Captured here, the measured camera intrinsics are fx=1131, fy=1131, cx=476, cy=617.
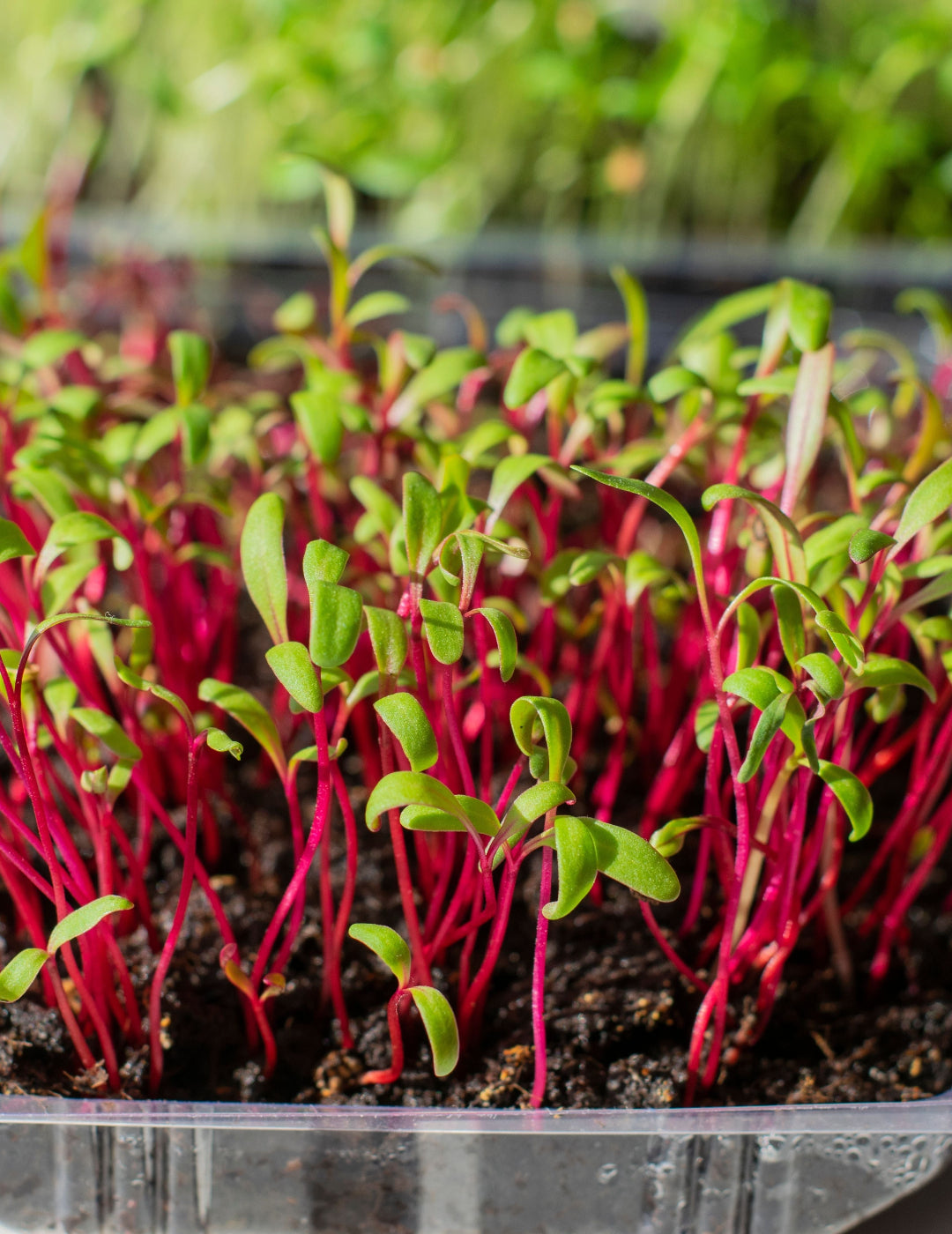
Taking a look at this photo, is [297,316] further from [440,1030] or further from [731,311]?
[440,1030]

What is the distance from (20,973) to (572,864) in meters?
0.27

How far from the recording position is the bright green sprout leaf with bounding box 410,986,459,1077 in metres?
0.54

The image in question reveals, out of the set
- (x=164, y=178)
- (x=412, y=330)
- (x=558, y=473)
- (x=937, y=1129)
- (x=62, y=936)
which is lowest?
(x=937, y=1129)

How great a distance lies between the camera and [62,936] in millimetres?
536

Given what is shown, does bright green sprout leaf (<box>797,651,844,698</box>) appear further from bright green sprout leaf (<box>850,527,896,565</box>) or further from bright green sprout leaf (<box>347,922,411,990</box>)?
bright green sprout leaf (<box>347,922,411,990</box>)

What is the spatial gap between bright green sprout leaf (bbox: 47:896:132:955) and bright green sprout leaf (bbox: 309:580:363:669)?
0.16m

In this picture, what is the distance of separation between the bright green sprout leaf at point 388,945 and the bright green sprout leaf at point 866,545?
0.29 metres

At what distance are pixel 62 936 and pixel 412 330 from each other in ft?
4.39

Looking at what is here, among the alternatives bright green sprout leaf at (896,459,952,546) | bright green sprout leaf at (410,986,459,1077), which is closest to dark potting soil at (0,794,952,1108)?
bright green sprout leaf at (410,986,459,1077)

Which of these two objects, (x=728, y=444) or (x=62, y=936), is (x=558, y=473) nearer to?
(x=728, y=444)

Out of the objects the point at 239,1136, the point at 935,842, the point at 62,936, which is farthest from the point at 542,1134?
the point at 935,842

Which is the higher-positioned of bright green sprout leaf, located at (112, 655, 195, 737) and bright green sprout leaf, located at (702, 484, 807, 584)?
bright green sprout leaf, located at (702, 484, 807, 584)

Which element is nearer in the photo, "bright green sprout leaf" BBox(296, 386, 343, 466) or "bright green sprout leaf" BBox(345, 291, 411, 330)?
"bright green sprout leaf" BBox(296, 386, 343, 466)

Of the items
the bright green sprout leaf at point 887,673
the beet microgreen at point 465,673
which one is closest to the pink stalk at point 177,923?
the beet microgreen at point 465,673
